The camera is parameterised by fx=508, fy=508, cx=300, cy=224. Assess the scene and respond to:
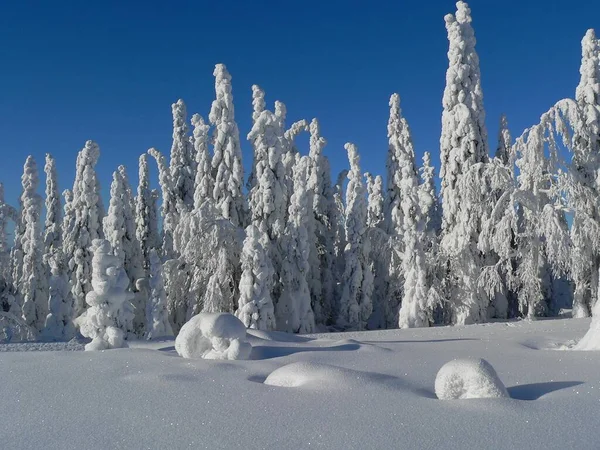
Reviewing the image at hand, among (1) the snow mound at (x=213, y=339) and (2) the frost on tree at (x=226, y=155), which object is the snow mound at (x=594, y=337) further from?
(2) the frost on tree at (x=226, y=155)

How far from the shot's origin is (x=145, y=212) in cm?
3962

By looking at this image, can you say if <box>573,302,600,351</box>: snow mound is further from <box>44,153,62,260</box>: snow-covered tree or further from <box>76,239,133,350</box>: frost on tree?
<box>44,153,62,260</box>: snow-covered tree

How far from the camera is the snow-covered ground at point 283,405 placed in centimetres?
405

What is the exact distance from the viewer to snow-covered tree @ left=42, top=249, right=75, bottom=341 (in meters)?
28.1

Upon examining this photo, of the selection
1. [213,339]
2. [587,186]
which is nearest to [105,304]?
[213,339]

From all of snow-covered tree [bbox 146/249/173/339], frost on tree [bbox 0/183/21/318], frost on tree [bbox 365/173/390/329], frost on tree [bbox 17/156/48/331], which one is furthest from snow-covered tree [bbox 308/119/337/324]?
frost on tree [bbox 0/183/21/318]

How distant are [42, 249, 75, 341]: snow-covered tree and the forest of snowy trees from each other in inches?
3.1

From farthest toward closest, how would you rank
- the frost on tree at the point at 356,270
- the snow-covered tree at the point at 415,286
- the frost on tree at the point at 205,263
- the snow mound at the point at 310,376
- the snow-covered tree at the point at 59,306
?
the frost on tree at the point at 356,270, the snow-covered tree at the point at 59,306, the frost on tree at the point at 205,263, the snow-covered tree at the point at 415,286, the snow mound at the point at 310,376

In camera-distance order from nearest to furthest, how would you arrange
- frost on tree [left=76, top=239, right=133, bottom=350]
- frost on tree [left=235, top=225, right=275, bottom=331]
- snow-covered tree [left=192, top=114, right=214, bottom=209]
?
frost on tree [left=76, top=239, right=133, bottom=350] → frost on tree [left=235, top=225, right=275, bottom=331] → snow-covered tree [left=192, top=114, right=214, bottom=209]

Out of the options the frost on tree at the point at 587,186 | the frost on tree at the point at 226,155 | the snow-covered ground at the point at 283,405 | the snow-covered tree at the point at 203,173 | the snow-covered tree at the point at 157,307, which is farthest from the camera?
the snow-covered tree at the point at 203,173

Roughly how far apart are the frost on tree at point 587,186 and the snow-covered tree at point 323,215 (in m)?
14.3

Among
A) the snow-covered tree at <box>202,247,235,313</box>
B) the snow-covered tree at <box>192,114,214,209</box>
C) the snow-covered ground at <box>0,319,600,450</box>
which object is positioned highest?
the snow-covered tree at <box>192,114,214,209</box>

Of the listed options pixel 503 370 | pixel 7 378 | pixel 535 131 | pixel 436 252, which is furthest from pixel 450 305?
pixel 7 378

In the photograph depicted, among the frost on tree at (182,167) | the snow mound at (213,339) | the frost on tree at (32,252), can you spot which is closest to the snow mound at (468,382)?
the snow mound at (213,339)
